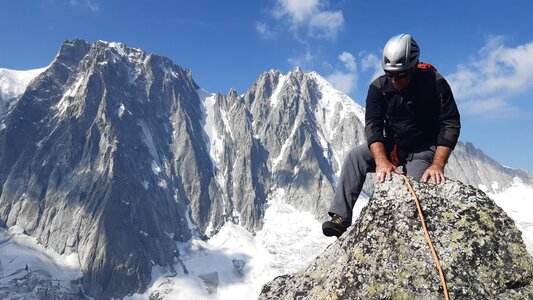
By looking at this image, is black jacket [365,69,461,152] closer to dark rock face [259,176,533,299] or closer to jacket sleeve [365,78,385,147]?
jacket sleeve [365,78,385,147]

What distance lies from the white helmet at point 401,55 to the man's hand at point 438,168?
1631mm

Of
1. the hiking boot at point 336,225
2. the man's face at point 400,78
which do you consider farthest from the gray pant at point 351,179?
the man's face at point 400,78

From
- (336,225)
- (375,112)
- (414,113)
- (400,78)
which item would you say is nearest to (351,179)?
(336,225)

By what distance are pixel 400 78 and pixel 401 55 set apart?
17.1 inches

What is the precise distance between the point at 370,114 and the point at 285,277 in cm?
355

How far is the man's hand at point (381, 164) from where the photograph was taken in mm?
7527

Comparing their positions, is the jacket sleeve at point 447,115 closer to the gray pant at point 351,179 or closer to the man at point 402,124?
the man at point 402,124

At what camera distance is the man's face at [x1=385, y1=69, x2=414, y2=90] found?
8266 millimetres

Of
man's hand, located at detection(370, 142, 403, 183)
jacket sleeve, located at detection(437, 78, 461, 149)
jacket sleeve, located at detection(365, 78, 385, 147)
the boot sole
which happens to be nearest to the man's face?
jacket sleeve, located at detection(365, 78, 385, 147)

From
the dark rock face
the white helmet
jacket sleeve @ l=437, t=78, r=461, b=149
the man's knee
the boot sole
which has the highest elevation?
the white helmet

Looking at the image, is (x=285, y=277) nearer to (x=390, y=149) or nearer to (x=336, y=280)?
(x=336, y=280)

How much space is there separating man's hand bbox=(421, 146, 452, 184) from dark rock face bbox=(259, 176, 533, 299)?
0.20 meters

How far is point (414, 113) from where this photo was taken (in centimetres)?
856

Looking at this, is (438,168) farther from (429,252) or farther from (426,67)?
(426,67)
